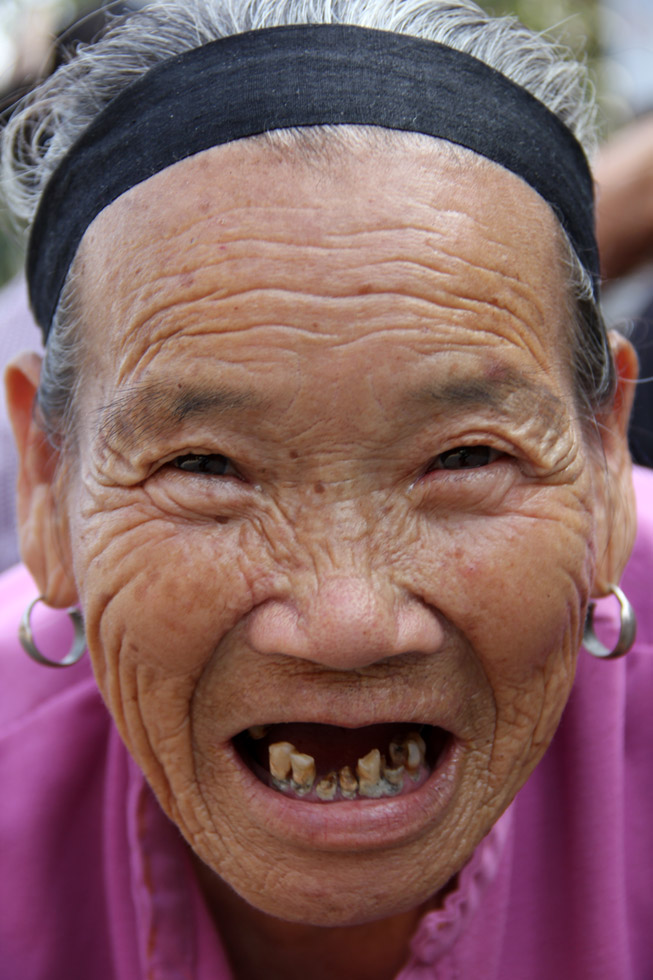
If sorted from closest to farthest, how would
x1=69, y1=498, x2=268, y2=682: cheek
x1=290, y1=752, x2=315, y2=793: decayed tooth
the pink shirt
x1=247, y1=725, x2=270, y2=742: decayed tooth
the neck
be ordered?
1. x1=69, y1=498, x2=268, y2=682: cheek
2. x1=290, y1=752, x2=315, y2=793: decayed tooth
3. x1=247, y1=725, x2=270, y2=742: decayed tooth
4. the pink shirt
5. the neck

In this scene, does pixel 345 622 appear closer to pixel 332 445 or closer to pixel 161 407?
pixel 332 445

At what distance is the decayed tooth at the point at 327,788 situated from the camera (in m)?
1.83

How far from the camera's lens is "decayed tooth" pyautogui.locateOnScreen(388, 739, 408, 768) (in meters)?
1.90

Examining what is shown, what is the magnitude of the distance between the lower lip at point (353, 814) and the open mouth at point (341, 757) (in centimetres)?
3

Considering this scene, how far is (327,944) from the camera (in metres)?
2.31

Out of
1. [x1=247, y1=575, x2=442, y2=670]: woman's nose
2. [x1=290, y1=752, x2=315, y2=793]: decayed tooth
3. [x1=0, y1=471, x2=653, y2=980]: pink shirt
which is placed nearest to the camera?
[x1=247, y1=575, x2=442, y2=670]: woman's nose

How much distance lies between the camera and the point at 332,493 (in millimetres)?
1659

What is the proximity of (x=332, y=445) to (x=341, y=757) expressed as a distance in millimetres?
741

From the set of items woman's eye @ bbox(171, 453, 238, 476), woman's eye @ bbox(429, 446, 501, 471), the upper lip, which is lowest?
the upper lip

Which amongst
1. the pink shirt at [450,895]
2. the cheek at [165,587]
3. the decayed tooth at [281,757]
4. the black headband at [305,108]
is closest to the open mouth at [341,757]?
the decayed tooth at [281,757]

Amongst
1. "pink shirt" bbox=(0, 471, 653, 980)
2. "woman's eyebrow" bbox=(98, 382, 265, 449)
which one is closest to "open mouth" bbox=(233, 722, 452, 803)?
"pink shirt" bbox=(0, 471, 653, 980)

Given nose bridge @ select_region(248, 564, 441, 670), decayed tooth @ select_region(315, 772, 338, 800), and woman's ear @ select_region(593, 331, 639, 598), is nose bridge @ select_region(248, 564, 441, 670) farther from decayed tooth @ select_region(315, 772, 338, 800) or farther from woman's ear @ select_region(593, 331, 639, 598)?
woman's ear @ select_region(593, 331, 639, 598)

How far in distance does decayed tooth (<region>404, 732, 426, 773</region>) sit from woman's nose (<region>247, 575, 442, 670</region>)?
0.32 m

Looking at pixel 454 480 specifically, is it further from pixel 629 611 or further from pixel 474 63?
pixel 474 63
